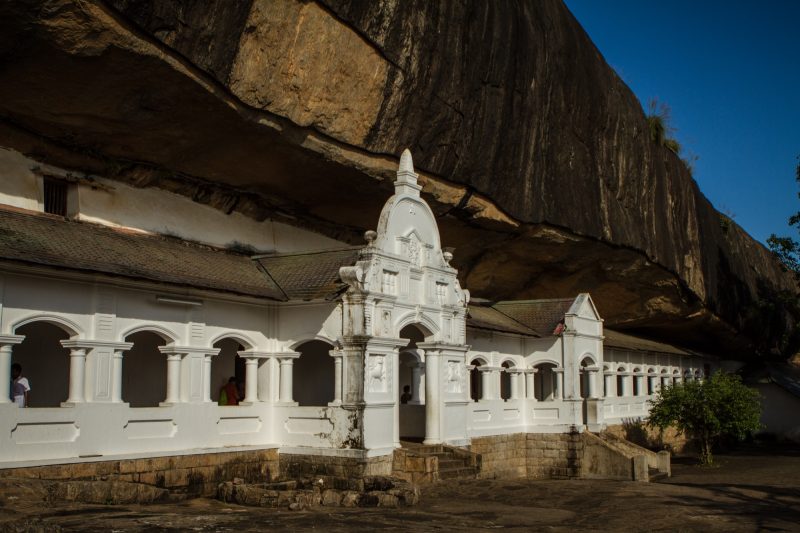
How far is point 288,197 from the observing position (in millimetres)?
21094

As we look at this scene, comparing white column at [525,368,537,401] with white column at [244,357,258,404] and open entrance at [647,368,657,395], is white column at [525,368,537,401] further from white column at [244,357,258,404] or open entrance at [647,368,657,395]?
open entrance at [647,368,657,395]

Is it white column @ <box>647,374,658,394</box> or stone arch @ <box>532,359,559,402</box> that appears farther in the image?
white column @ <box>647,374,658,394</box>

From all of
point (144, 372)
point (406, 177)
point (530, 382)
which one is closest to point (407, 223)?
point (406, 177)

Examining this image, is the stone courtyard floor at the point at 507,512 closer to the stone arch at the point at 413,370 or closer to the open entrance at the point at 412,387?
the open entrance at the point at 412,387

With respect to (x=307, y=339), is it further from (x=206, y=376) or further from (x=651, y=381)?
(x=651, y=381)

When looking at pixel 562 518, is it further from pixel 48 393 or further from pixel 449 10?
pixel 449 10

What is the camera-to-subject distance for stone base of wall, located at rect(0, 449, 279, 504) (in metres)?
13.0

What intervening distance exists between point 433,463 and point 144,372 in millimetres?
6318

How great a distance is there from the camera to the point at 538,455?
2564cm

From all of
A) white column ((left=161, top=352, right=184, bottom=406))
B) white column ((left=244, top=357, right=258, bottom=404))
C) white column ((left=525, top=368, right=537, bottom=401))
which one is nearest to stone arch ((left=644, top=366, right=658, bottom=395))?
white column ((left=525, top=368, right=537, bottom=401))

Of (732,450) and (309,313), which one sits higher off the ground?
(309,313)

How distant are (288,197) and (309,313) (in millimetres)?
3691

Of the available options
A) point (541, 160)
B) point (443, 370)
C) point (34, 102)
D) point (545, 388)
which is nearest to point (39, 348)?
point (34, 102)

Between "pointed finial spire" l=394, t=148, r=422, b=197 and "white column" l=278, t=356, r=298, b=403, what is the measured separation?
434cm
